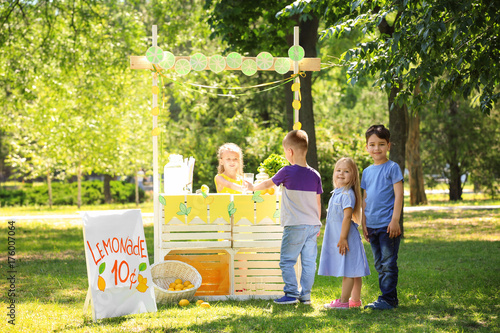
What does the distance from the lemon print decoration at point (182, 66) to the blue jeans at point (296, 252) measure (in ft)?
6.45

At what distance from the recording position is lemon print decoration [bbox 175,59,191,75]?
602cm

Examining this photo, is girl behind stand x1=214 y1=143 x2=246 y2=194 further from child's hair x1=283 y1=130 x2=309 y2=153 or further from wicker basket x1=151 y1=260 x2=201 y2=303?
wicker basket x1=151 y1=260 x2=201 y2=303

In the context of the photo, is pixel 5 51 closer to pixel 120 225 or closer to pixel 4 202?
pixel 120 225

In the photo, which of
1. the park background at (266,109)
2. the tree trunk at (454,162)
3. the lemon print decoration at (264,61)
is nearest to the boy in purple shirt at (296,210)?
the park background at (266,109)

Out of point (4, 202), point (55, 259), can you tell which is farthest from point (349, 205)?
point (4, 202)

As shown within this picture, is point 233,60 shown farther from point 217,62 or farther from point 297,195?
point 297,195

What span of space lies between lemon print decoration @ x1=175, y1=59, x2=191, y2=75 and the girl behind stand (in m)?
0.88

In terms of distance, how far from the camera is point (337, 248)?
5.43m

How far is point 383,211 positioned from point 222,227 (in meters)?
1.64

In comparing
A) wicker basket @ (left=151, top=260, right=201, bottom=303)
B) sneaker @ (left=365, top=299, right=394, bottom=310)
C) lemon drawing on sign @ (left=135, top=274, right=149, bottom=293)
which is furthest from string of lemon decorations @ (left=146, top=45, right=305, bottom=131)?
sneaker @ (left=365, top=299, right=394, bottom=310)

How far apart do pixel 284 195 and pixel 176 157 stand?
49.2 inches

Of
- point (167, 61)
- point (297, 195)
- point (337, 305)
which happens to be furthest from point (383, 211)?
point (167, 61)

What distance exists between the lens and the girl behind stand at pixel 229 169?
19.7 ft

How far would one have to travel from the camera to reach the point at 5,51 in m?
13.9
